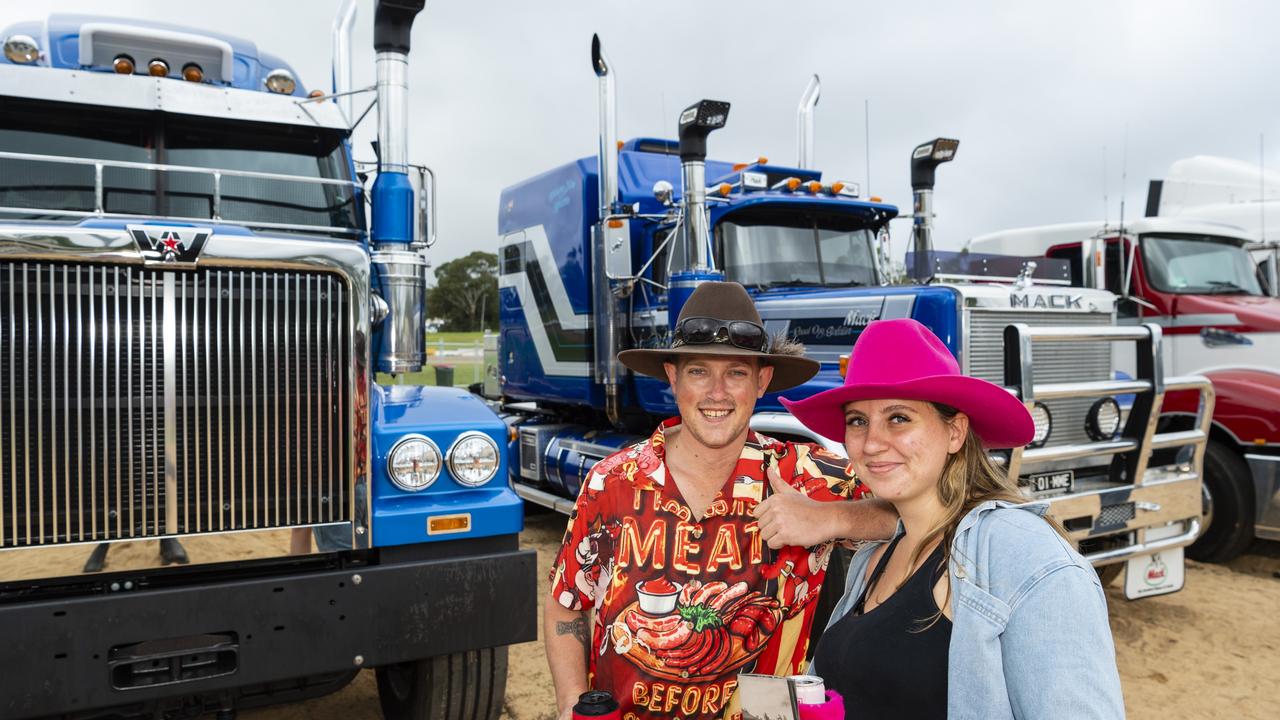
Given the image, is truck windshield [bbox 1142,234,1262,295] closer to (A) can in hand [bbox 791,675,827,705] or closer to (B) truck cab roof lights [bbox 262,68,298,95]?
(B) truck cab roof lights [bbox 262,68,298,95]

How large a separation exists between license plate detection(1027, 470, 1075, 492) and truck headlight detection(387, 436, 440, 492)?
11.7 feet

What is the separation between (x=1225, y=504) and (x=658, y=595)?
260 inches

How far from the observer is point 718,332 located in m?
2.22

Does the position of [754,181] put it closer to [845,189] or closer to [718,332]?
[845,189]

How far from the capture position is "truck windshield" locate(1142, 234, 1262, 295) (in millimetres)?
7840

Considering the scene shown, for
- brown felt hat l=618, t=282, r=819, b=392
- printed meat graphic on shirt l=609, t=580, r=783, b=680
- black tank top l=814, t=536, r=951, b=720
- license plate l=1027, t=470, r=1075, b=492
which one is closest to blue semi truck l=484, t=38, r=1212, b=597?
license plate l=1027, t=470, r=1075, b=492

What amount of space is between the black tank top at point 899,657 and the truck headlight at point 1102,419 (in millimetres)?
4375

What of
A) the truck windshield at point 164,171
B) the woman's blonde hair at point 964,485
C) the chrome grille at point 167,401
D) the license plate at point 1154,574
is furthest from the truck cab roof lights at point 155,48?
the license plate at point 1154,574

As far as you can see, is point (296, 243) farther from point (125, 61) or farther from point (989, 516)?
point (989, 516)

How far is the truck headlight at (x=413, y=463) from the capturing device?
320cm

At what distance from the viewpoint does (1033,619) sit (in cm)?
135

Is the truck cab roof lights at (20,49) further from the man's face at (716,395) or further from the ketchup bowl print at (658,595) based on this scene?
the ketchup bowl print at (658,595)

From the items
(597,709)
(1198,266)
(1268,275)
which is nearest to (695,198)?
(597,709)

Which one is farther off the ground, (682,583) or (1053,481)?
(682,583)
